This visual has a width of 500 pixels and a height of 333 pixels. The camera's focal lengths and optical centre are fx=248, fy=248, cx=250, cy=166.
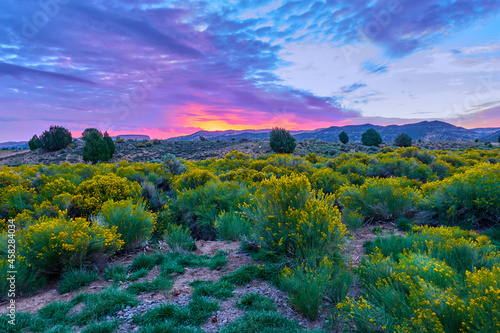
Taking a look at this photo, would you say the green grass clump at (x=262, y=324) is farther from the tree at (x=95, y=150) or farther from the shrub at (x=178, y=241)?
the tree at (x=95, y=150)

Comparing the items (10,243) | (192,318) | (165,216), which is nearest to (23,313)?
(10,243)

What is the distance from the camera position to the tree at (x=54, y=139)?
43263 mm

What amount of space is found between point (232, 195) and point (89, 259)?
15.3 ft

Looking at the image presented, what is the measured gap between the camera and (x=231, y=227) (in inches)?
267

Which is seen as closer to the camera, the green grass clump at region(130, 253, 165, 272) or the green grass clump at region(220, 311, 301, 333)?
the green grass clump at region(220, 311, 301, 333)

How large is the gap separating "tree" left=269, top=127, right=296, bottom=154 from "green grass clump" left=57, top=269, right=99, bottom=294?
32.8 meters

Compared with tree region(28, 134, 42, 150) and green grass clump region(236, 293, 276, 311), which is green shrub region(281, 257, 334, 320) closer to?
green grass clump region(236, 293, 276, 311)

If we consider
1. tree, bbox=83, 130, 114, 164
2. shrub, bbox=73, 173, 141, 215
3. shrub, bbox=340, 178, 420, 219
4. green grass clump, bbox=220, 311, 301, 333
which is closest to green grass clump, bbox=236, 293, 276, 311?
green grass clump, bbox=220, 311, 301, 333

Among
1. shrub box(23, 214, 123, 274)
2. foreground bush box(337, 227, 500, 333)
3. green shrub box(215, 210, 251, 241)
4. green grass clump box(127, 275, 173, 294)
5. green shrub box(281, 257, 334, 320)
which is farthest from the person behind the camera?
green shrub box(215, 210, 251, 241)

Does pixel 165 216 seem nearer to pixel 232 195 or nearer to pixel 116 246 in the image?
pixel 232 195

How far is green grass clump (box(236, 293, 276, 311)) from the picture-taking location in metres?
3.59

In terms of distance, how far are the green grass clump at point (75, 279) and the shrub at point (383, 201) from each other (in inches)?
265

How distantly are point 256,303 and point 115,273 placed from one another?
2.99m

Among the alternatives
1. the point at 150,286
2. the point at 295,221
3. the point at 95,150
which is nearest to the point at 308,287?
the point at 295,221
